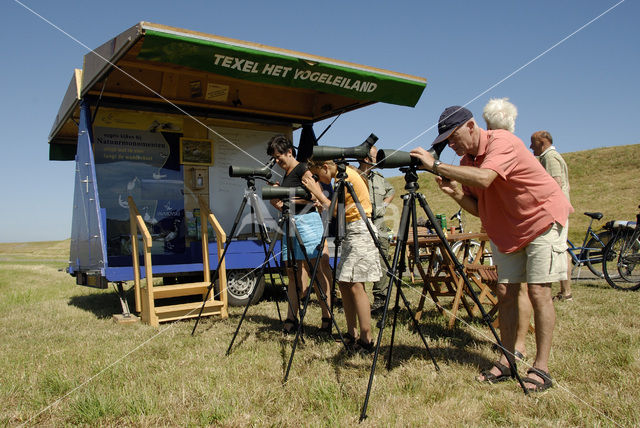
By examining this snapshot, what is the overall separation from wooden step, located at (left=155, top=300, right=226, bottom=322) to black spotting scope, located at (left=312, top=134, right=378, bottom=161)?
2.70 metres

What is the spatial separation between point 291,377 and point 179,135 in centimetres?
469

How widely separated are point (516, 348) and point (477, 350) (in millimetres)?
430

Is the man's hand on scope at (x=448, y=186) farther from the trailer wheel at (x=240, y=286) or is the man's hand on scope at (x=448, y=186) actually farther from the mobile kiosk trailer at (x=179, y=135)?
the trailer wheel at (x=240, y=286)

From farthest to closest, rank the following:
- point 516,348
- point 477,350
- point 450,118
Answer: point 477,350, point 516,348, point 450,118

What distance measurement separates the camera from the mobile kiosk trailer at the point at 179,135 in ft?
17.2

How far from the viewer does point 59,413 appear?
9.29 ft

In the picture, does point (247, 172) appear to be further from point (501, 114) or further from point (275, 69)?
point (501, 114)

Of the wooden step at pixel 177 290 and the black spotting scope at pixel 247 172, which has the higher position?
the black spotting scope at pixel 247 172

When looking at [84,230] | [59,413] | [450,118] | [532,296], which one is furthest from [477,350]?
[84,230]

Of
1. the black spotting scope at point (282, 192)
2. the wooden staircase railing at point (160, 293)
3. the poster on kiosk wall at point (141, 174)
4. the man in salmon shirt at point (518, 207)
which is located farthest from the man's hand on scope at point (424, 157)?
the poster on kiosk wall at point (141, 174)

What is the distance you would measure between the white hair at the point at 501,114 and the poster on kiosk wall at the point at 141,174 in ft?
15.4

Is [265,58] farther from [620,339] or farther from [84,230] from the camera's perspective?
[620,339]

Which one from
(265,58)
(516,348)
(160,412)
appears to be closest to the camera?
(160,412)

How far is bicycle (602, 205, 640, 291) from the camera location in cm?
709
